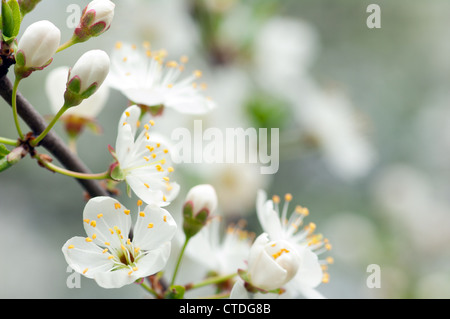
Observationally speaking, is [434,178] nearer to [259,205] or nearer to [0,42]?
[259,205]

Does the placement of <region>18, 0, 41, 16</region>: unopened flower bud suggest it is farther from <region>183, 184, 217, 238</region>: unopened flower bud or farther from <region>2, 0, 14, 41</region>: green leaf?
<region>183, 184, 217, 238</region>: unopened flower bud

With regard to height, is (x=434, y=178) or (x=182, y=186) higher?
(x=434, y=178)

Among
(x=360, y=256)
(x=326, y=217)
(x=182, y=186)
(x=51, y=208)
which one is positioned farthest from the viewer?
(x=326, y=217)

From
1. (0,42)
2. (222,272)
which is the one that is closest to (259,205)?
(222,272)

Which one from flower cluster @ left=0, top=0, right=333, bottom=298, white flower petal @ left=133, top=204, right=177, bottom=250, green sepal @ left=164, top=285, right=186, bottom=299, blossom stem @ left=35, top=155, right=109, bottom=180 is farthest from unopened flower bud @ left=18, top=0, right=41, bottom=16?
green sepal @ left=164, top=285, right=186, bottom=299

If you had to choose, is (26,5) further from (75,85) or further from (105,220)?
(105,220)

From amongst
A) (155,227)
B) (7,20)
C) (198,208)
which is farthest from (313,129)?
(7,20)

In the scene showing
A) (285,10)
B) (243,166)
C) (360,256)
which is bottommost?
(360,256)
